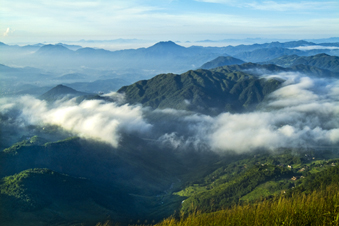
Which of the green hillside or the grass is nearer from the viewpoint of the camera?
the grass

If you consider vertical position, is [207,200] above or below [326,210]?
below

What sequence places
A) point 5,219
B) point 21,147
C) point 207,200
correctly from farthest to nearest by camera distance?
point 21,147
point 207,200
point 5,219

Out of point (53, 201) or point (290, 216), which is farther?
point (53, 201)

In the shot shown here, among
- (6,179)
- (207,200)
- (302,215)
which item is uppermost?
(302,215)

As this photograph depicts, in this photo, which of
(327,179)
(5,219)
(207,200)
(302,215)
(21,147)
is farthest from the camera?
(21,147)

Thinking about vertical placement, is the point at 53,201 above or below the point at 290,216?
below

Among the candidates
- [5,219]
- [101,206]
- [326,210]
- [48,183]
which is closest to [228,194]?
[101,206]

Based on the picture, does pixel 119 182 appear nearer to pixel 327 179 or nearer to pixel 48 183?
pixel 48 183

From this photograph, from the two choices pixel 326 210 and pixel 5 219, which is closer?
pixel 326 210

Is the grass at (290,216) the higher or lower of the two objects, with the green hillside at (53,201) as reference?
higher

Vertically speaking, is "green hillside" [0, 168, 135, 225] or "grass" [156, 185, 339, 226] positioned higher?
"grass" [156, 185, 339, 226]

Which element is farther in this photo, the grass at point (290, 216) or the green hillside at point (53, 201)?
the green hillside at point (53, 201)
